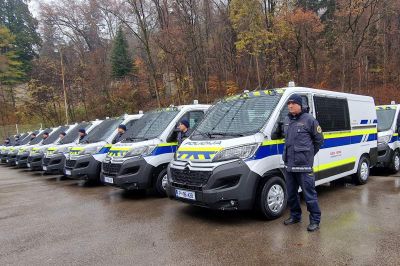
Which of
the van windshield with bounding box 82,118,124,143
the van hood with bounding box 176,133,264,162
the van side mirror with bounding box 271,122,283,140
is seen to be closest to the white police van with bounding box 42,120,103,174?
the van windshield with bounding box 82,118,124,143

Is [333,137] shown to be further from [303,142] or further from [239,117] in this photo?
[303,142]

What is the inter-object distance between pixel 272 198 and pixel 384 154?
5622 millimetres

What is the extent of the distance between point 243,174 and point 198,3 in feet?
71.7

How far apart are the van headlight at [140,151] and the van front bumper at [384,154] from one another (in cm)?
640

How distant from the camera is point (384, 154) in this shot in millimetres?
9586

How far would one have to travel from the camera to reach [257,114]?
6.00 meters

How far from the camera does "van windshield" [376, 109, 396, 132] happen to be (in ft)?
33.6

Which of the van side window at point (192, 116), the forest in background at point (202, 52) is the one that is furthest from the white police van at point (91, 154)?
the forest in background at point (202, 52)

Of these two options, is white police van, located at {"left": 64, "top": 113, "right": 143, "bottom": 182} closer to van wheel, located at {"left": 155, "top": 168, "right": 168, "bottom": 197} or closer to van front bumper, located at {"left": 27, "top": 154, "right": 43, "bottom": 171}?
van wheel, located at {"left": 155, "top": 168, "right": 168, "bottom": 197}

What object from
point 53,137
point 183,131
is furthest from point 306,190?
point 53,137

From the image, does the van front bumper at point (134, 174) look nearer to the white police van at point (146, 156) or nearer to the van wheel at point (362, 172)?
the white police van at point (146, 156)

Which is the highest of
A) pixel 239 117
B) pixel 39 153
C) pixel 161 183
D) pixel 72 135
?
pixel 239 117

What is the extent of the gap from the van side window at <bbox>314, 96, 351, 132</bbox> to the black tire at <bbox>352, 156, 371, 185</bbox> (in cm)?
110

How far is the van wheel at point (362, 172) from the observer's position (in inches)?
319
